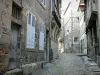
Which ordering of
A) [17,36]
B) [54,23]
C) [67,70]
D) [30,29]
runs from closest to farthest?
[17,36] < [30,29] < [67,70] < [54,23]

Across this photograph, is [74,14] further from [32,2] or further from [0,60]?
[0,60]

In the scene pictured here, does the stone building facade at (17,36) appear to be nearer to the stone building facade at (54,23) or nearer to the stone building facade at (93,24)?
the stone building facade at (93,24)

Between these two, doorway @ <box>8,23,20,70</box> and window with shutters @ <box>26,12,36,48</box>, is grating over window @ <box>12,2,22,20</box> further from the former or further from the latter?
window with shutters @ <box>26,12,36,48</box>

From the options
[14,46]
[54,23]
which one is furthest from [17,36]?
[54,23]

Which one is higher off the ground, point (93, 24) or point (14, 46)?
point (93, 24)

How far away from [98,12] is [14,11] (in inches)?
241

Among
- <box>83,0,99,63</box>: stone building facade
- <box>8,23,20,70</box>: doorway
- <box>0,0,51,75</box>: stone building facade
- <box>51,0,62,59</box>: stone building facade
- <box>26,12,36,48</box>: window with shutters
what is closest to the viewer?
<box>0,0,51,75</box>: stone building facade

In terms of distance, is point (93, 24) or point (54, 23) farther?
point (54, 23)

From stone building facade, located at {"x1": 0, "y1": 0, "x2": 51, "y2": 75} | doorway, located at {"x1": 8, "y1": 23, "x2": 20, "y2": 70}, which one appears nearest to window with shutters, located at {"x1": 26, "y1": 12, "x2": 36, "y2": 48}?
stone building facade, located at {"x1": 0, "y1": 0, "x2": 51, "y2": 75}

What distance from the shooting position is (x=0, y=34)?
517cm

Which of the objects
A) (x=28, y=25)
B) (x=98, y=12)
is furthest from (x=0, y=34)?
(x=98, y=12)

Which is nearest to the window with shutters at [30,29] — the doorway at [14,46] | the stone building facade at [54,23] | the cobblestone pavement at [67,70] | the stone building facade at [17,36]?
the stone building facade at [17,36]

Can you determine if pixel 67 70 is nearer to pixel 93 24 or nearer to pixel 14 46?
pixel 14 46

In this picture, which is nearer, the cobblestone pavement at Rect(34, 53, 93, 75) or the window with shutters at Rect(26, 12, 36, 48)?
the window with shutters at Rect(26, 12, 36, 48)
